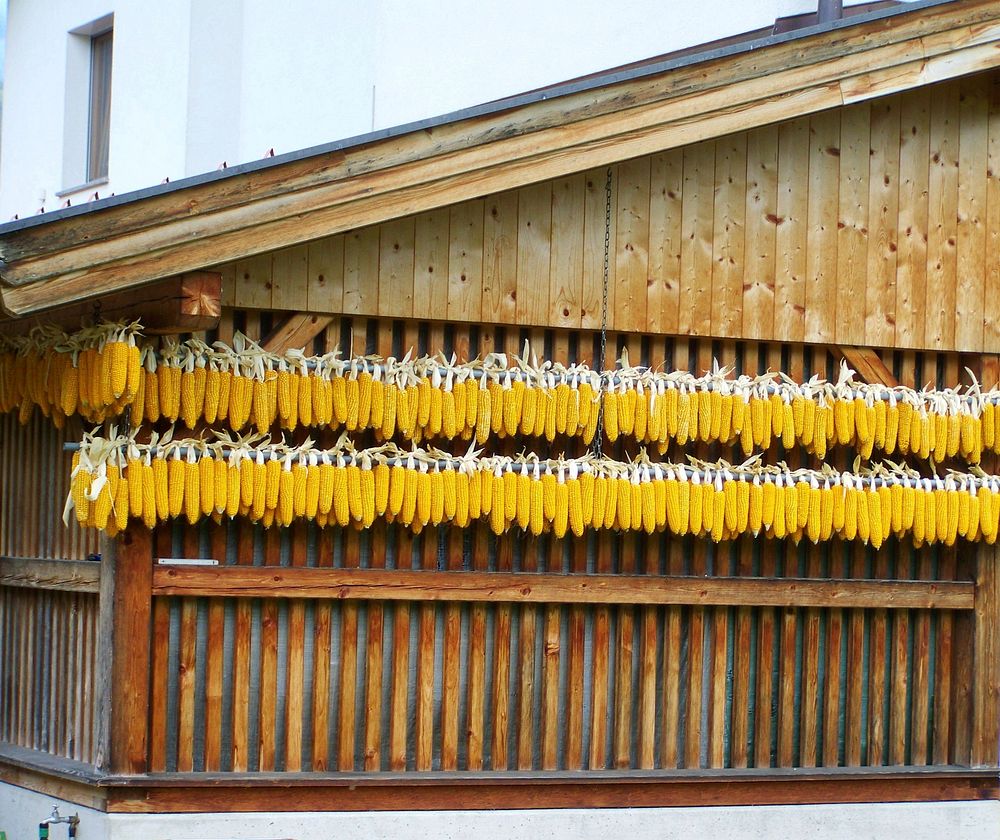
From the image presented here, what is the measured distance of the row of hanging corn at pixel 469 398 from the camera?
7281 mm

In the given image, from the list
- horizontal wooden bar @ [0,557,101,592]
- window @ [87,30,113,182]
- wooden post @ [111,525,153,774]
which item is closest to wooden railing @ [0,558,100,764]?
horizontal wooden bar @ [0,557,101,592]

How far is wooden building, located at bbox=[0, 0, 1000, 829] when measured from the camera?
24.1ft

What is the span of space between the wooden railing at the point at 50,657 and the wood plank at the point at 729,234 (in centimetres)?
366

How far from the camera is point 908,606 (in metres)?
8.66

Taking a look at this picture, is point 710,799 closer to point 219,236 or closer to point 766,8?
point 219,236

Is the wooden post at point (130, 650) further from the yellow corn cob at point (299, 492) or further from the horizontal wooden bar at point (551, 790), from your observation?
the yellow corn cob at point (299, 492)

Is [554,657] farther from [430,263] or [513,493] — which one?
[430,263]

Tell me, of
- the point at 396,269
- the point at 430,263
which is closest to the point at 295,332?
the point at 396,269

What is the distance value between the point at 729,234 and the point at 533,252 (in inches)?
45.5

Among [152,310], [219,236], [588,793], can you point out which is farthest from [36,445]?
[588,793]

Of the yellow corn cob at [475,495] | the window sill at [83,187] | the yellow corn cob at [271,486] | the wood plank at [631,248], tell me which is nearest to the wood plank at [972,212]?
the wood plank at [631,248]

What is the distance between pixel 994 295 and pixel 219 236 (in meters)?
4.65

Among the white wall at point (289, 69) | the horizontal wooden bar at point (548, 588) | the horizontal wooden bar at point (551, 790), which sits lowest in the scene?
the horizontal wooden bar at point (551, 790)

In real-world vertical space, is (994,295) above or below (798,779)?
above
